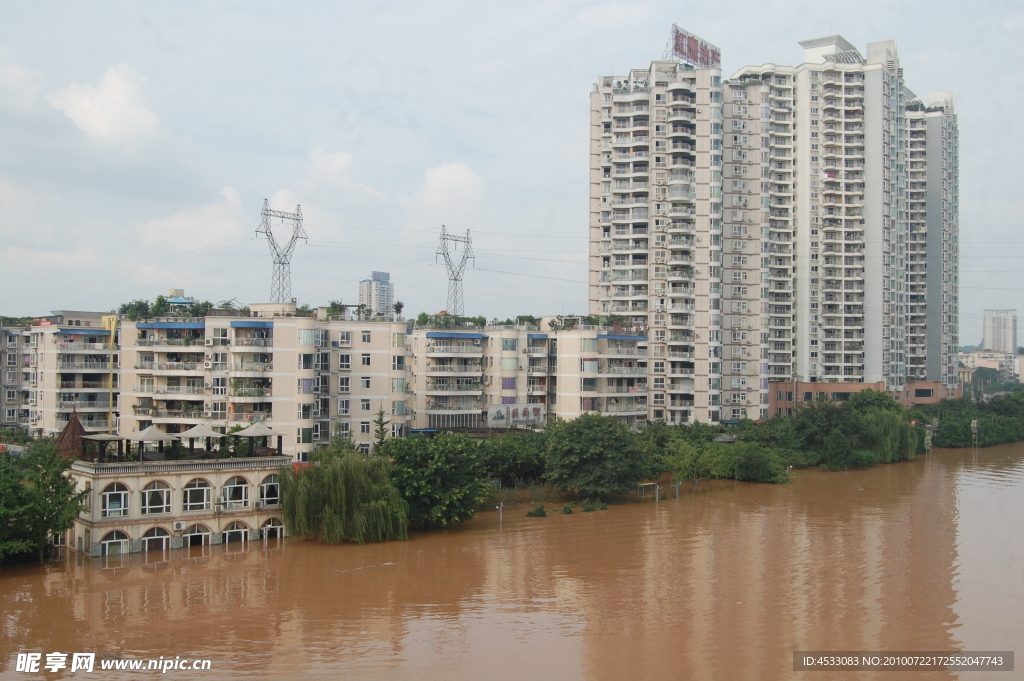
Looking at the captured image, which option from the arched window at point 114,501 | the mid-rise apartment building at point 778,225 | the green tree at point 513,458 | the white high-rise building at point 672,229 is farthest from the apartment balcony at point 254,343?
the mid-rise apartment building at point 778,225

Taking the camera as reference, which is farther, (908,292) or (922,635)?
(908,292)

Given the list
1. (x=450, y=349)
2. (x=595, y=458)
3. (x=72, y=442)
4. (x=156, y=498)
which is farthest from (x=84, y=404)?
(x=595, y=458)

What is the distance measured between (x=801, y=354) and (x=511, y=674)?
192ft

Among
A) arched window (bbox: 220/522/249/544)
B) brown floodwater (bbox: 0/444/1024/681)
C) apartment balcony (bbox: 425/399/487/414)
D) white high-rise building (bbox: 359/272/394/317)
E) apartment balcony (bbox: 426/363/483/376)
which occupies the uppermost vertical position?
white high-rise building (bbox: 359/272/394/317)

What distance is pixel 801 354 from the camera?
71.4 metres

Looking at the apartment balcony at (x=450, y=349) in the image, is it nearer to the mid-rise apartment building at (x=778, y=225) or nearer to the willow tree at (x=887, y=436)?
the mid-rise apartment building at (x=778, y=225)

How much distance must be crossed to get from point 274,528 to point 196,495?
2872 mm

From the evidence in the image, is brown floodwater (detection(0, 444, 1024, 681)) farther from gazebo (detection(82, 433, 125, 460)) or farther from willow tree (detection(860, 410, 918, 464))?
willow tree (detection(860, 410, 918, 464))

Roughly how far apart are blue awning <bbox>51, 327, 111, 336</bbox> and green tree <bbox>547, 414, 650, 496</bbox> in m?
24.6

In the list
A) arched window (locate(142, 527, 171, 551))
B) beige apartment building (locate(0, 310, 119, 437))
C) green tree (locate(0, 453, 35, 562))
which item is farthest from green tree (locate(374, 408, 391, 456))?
beige apartment building (locate(0, 310, 119, 437))

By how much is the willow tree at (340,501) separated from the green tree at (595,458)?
31.5 feet

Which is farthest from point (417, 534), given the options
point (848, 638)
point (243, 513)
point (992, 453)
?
point (992, 453)

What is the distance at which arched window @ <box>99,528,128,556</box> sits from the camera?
1043 inches

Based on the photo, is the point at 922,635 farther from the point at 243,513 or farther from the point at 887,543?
the point at 243,513
